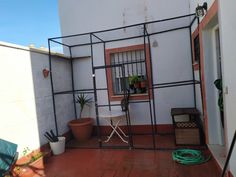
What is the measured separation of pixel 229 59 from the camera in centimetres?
206

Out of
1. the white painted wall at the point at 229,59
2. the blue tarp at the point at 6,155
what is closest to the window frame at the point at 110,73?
the white painted wall at the point at 229,59

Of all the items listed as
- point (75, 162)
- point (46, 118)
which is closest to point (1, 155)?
point (75, 162)

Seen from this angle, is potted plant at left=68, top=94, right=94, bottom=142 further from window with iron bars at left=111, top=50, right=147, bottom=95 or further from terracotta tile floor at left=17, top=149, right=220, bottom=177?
window with iron bars at left=111, top=50, right=147, bottom=95

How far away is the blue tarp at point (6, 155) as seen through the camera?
2.55m

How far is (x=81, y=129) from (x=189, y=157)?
8.94ft

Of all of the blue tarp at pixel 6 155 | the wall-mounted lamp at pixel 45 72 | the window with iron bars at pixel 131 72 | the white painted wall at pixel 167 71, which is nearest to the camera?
the blue tarp at pixel 6 155

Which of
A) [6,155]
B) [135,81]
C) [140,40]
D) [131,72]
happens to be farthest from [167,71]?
[6,155]

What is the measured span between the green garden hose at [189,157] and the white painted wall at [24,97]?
9.26 feet

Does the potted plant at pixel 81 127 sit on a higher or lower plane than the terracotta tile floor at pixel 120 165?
higher

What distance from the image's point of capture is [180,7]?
4.54m

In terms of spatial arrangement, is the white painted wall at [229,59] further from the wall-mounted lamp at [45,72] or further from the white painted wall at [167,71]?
the wall-mounted lamp at [45,72]

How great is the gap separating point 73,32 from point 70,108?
2210 millimetres

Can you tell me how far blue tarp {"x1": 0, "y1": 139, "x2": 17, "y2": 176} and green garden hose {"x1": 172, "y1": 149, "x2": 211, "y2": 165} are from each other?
8.71 ft

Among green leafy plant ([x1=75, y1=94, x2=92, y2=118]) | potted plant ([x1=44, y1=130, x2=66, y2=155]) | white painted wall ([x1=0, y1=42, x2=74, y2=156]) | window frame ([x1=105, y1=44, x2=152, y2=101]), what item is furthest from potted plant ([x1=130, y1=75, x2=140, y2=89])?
potted plant ([x1=44, y1=130, x2=66, y2=155])
